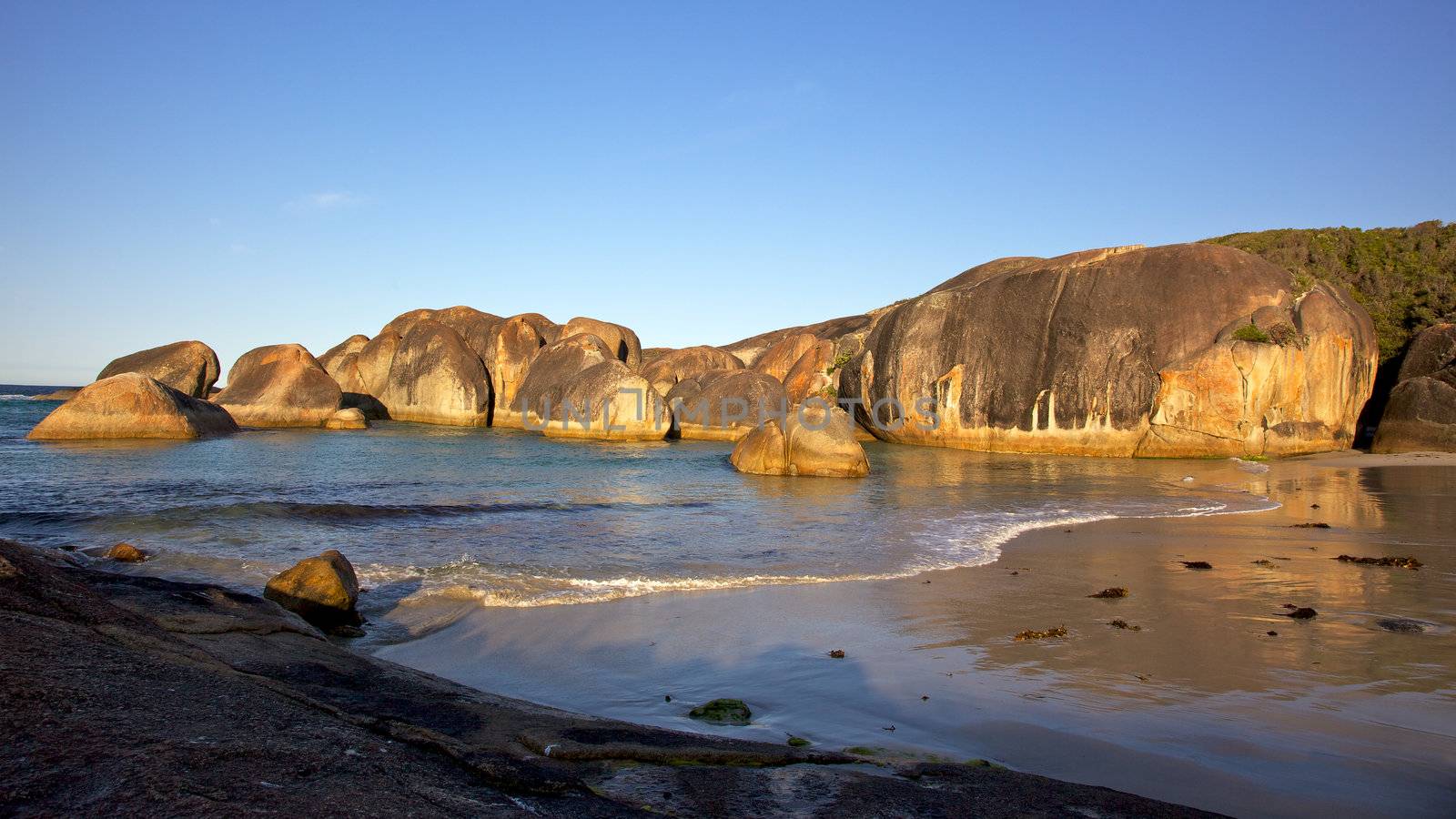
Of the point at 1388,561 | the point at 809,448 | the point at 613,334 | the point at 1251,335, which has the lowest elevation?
the point at 1388,561

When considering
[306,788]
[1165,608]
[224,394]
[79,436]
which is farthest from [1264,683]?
[224,394]

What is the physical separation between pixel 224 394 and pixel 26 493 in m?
21.4

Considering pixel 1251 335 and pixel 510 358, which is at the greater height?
pixel 510 358

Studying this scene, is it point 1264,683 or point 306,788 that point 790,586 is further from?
point 306,788

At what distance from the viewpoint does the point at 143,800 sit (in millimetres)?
2145

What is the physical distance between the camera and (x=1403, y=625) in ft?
21.2

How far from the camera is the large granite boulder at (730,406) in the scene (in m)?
31.7

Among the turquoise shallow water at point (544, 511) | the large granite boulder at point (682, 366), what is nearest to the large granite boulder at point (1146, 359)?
the turquoise shallow water at point (544, 511)

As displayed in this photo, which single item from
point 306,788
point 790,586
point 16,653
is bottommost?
point 790,586

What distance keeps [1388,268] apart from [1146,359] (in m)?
16.5

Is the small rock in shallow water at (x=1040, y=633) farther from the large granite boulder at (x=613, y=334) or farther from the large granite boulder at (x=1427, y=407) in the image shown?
the large granite boulder at (x=613, y=334)

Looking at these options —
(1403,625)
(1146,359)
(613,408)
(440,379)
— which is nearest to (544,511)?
(1403,625)

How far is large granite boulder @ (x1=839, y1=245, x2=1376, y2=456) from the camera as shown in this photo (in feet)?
77.4

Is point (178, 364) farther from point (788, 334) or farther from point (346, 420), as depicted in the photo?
point (788, 334)
